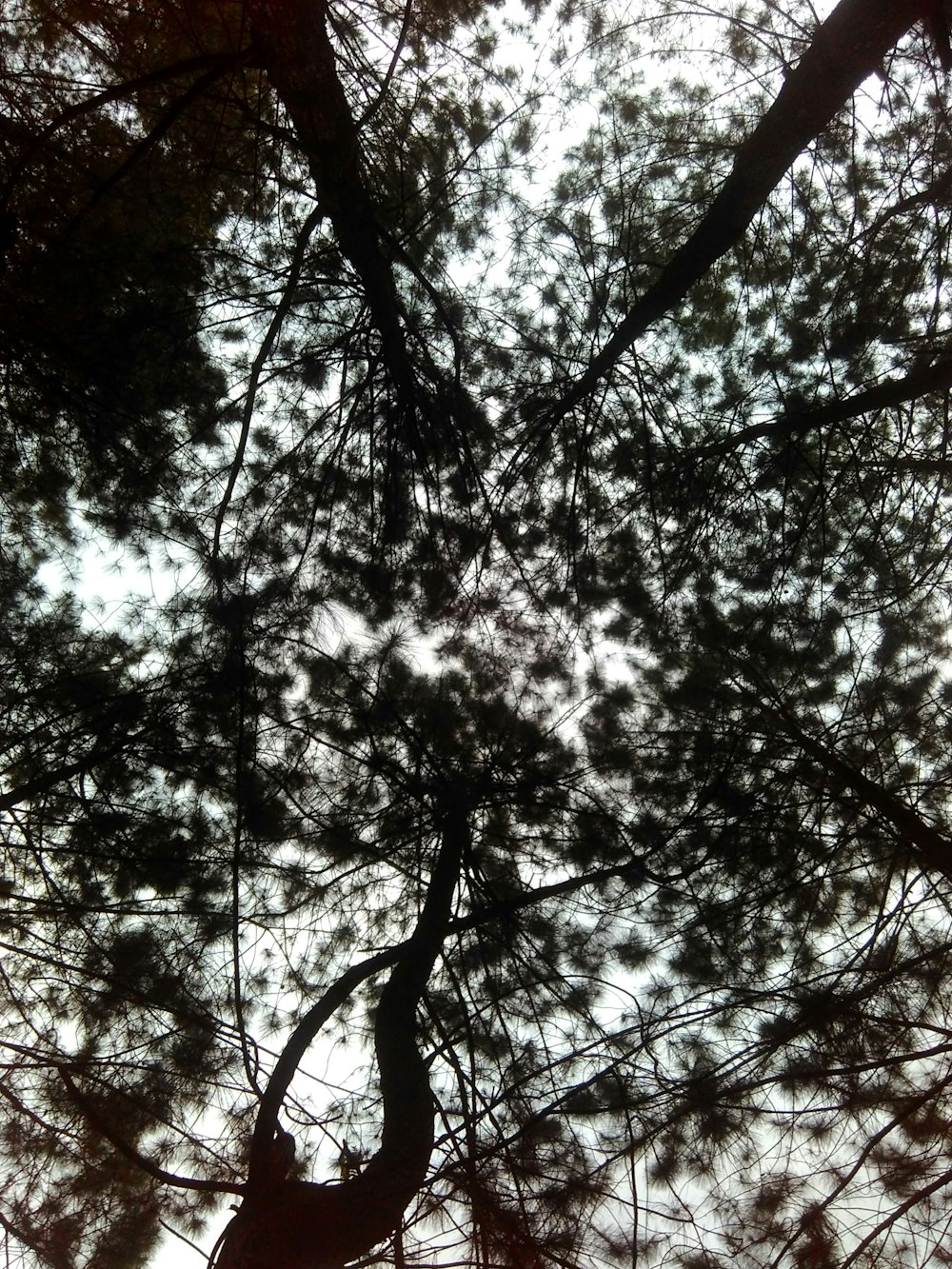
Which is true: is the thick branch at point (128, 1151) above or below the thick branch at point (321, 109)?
below

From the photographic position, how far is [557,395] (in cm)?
251

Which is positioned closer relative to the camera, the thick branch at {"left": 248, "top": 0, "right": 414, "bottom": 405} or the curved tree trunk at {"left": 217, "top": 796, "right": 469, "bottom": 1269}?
the curved tree trunk at {"left": 217, "top": 796, "right": 469, "bottom": 1269}

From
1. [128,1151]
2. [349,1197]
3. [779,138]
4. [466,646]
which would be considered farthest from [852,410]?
[128,1151]

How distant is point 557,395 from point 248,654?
1.19m

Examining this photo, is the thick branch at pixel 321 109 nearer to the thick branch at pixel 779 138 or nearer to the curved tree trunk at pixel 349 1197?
the thick branch at pixel 779 138

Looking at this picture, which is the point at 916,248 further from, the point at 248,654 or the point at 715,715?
the point at 248,654

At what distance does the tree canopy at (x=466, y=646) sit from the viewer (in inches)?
74.7

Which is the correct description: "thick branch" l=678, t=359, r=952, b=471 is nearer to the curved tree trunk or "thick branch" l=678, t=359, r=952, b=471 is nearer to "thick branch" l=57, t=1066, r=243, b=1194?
the curved tree trunk

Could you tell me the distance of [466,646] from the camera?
250cm

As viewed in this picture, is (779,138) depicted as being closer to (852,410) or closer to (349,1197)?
(852,410)

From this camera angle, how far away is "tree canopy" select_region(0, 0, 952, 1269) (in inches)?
74.7

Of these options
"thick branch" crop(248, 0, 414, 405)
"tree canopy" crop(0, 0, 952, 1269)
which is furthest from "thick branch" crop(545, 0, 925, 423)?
"thick branch" crop(248, 0, 414, 405)

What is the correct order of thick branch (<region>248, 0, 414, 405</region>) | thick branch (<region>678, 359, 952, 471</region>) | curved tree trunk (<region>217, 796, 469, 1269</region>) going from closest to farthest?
curved tree trunk (<region>217, 796, 469, 1269</region>) → thick branch (<region>248, 0, 414, 405</region>) → thick branch (<region>678, 359, 952, 471</region>)

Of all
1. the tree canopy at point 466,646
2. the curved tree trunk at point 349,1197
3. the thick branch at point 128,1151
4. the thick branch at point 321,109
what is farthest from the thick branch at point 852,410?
the thick branch at point 128,1151
